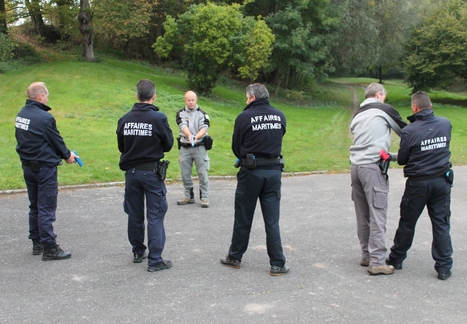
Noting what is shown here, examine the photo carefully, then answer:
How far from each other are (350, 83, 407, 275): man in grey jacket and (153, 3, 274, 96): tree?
20471 millimetres

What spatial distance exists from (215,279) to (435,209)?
2.60 metres

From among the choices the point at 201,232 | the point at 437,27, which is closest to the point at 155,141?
the point at 201,232

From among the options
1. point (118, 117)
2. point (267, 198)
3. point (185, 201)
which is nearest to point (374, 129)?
point (267, 198)

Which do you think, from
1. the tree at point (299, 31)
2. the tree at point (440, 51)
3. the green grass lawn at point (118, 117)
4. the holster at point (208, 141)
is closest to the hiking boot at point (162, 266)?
the holster at point (208, 141)

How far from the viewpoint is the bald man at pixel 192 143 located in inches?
341

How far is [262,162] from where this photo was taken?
5.60 metres

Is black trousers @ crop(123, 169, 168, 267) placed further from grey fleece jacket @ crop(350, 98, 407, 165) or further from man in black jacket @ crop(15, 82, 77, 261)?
grey fleece jacket @ crop(350, 98, 407, 165)

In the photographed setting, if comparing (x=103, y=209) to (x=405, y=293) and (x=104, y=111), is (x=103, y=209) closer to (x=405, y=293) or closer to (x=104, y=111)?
(x=405, y=293)

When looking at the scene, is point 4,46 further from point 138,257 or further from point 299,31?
point 138,257

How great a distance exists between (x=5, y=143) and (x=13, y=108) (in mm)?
6380

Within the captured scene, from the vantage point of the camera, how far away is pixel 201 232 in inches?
287

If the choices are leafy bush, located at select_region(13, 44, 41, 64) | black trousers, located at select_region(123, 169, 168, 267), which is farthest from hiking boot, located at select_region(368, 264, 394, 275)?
leafy bush, located at select_region(13, 44, 41, 64)

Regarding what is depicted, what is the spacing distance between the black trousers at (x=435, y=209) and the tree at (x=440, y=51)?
30179 millimetres

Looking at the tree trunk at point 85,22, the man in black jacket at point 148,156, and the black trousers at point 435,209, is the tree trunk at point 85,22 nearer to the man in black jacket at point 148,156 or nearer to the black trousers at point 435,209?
the man in black jacket at point 148,156
